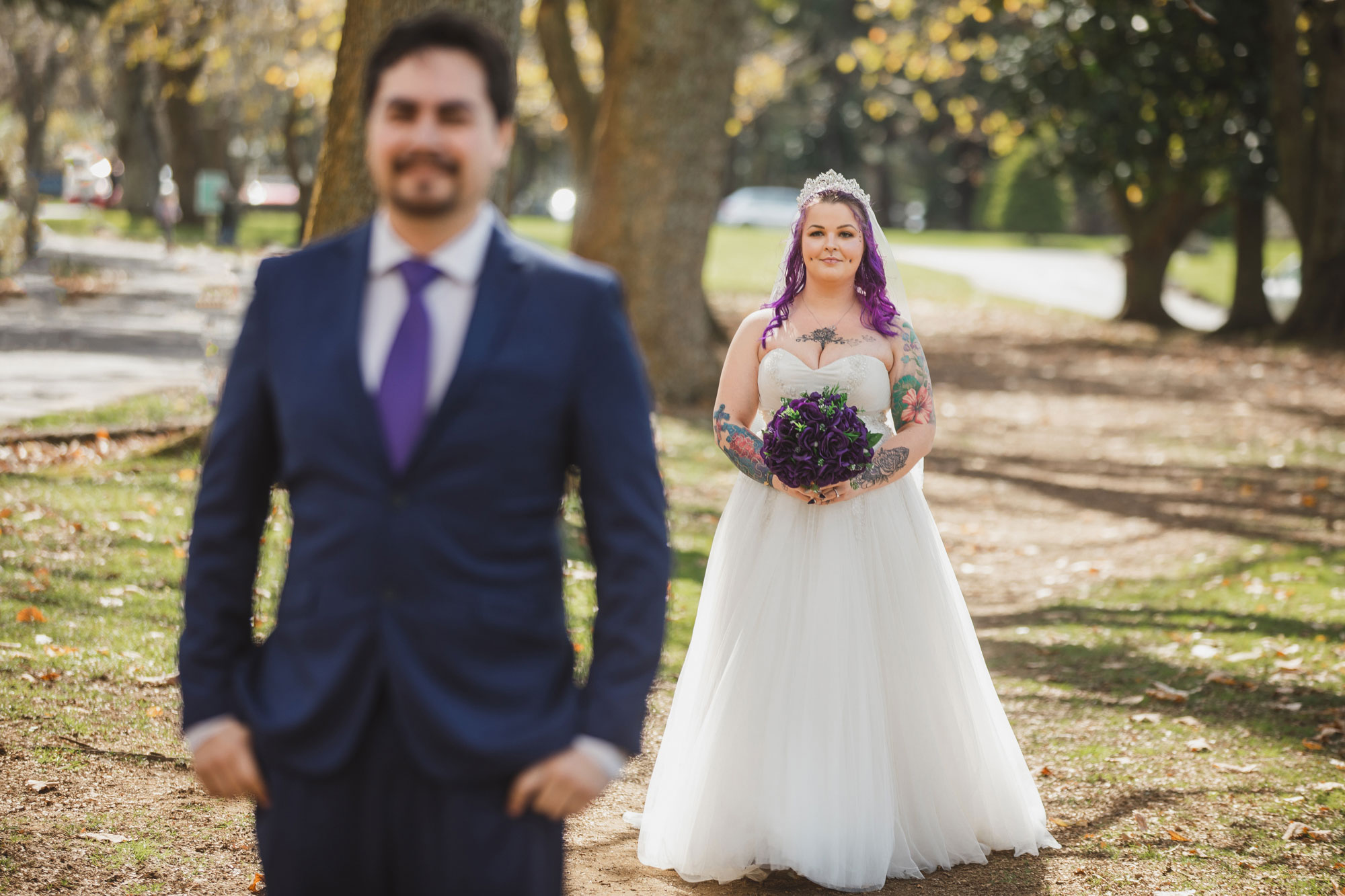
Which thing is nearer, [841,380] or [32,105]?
[841,380]

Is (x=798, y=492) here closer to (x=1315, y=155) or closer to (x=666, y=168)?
(x=666, y=168)

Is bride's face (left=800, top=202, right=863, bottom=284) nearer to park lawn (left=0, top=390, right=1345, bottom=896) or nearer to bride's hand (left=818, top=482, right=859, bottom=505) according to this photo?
bride's hand (left=818, top=482, right=859, bottom=505)

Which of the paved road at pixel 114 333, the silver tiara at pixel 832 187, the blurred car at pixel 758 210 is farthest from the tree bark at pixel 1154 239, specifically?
the blurred car at pixel 758 210

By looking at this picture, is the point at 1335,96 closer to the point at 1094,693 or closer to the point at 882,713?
the point at 1094,693

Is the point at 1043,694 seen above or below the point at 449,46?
below

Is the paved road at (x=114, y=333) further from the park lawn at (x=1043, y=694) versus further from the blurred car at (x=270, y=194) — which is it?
the blurred car at (x=270, y=194)

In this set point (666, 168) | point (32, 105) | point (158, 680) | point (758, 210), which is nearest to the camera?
point (158, 680)

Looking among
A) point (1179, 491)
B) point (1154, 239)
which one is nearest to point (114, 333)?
point (1179, 491)

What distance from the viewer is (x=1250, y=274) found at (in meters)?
27.0

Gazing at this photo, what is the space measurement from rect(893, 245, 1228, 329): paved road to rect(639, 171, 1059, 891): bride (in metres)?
26.7

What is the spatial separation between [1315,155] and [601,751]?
23816mm

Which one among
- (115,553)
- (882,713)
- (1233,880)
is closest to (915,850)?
(882,713)

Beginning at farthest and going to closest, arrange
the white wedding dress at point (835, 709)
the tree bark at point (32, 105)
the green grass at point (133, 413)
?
the tree bark at point (32, 105), the green grass at point (133, 413), the white wedding dress at point (835, 709)

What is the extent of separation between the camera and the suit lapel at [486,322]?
2.35 meters
